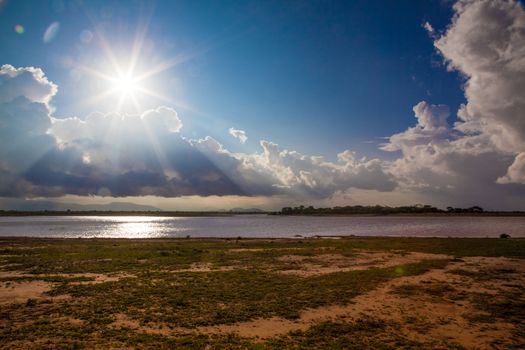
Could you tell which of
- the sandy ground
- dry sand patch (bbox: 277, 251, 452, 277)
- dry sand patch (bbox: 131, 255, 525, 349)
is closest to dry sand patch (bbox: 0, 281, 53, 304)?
the sandy ground

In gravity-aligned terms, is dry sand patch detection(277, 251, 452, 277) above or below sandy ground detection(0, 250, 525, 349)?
below

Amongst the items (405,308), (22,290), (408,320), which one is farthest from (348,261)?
(22,290)

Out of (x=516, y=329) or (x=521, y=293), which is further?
(x=521, y=293)

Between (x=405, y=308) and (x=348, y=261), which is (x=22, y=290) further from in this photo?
(x=348, y=261)

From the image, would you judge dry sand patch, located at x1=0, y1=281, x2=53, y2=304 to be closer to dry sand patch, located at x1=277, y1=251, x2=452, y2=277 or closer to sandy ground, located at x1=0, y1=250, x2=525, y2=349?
sandy ground, located at x1=0, y1=250, x2=525, y2=349

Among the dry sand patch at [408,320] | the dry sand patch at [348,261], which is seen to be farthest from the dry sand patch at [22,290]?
the dry sand patch at [348,261]

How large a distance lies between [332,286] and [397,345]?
32.6ft

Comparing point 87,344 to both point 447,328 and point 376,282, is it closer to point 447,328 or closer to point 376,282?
point 447,328

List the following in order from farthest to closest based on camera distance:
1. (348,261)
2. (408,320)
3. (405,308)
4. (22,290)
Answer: (348,261)
(22,290)
(405,308)
(408,320)

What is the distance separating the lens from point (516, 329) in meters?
15.8

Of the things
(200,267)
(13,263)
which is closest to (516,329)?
(200,267)

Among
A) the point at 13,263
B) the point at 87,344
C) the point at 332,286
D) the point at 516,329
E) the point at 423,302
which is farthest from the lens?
Answer: the point at 13,263

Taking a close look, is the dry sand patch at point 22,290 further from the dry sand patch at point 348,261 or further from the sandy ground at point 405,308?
the dry sand patch at point 348,261

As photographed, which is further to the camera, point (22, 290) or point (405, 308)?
point (22, 290)
